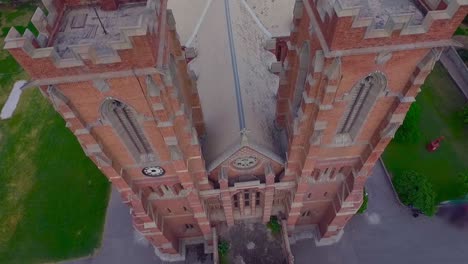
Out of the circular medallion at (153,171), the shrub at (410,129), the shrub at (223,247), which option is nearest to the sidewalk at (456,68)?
the shrub at (410,129)

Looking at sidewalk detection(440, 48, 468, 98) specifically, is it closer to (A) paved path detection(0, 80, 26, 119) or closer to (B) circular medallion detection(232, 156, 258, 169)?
(B) circular medallion detection(232, 156, 258, 169)

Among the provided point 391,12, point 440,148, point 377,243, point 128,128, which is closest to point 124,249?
point 128,128

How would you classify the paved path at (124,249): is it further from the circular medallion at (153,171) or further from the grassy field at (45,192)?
the circular medallion at (153,171)

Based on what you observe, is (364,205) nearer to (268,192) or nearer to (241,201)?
(268,192)

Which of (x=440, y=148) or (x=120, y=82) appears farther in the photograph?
(x=440, y=148)

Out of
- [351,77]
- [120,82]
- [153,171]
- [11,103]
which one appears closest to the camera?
[120,82]

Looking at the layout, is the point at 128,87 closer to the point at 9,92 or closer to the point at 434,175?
the point at 434,175

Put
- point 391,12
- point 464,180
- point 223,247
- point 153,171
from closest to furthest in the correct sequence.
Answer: point 391,12, point 153,171, point 223,247, point 464,180
